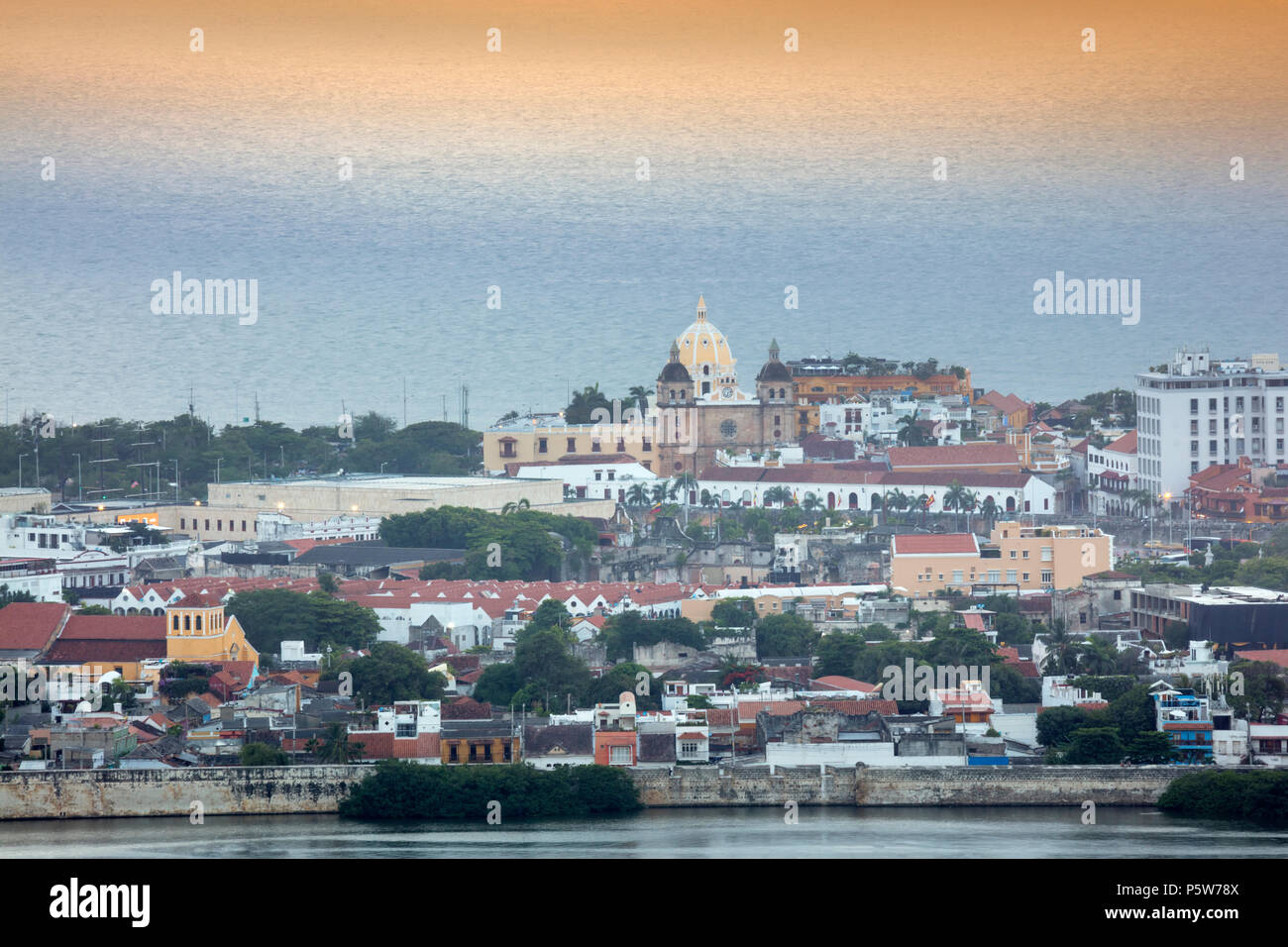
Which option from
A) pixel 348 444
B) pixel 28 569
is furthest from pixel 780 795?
pixel 348 444

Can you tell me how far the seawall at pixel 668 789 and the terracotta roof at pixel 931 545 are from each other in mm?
8336

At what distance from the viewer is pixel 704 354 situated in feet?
142

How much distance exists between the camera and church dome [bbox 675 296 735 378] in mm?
43031

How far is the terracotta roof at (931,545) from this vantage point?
79.4 feet

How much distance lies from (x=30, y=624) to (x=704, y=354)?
79.2 feet

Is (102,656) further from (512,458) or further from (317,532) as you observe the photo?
(512,458)

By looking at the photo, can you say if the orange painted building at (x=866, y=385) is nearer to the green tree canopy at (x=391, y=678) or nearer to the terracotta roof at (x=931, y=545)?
the terracotta roof at (x=931, y=545)

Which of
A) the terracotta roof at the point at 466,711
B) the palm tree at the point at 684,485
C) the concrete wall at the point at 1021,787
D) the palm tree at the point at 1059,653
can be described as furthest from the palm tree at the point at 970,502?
the concrete wall at the point at 1021,787

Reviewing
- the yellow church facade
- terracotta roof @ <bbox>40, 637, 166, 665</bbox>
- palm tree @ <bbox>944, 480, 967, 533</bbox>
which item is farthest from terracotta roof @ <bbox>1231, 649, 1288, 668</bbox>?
palm tree @ <bbox>944, 480, 967, 533</bbox>

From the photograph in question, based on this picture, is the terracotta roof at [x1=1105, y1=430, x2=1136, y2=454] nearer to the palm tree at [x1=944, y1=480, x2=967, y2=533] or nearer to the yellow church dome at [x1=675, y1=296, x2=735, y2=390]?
the palm tree at [x1=944, y1=480, x2=967, y2=533]

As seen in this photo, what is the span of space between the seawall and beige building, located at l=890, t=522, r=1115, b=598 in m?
7.82

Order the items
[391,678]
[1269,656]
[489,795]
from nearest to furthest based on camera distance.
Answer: [489,795], [391,678], [1269,656]

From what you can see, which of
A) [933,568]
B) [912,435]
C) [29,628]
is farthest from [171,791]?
[912,435]

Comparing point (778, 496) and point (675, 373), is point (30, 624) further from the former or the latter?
point (675, 373)
